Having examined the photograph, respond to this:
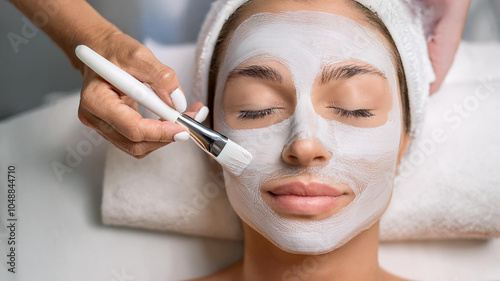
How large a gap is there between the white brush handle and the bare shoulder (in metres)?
0.49

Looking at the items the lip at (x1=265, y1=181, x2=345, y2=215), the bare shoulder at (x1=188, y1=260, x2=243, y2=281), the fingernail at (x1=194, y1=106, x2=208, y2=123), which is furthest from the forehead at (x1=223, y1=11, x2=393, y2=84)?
the bare shoulder at (x1=188, y1=260, x2=243, y2=281)

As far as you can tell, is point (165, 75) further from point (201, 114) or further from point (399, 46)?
point (399, 46)

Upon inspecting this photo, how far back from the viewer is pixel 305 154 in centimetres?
85

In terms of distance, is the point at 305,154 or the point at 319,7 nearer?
the point at 305,154

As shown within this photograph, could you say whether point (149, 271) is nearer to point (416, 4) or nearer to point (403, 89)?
point (403, 89)

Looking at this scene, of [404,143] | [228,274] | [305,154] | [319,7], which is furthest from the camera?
[228,274]

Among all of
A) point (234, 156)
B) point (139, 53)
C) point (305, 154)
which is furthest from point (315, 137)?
point (139, 53)

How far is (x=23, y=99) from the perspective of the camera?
133 centimetres

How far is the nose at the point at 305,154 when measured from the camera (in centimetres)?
85

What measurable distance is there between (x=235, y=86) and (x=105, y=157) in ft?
1.62

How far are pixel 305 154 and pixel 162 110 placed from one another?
0.86 ft

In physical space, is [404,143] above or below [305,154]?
below

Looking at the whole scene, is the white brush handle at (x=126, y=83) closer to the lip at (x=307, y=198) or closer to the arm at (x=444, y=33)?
the lip at (x=307, y=198)

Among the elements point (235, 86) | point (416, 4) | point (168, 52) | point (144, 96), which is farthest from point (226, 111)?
point (416, 4)
